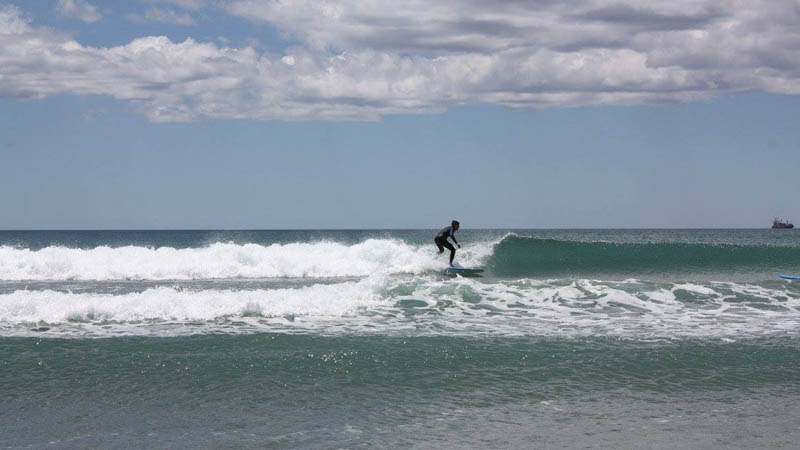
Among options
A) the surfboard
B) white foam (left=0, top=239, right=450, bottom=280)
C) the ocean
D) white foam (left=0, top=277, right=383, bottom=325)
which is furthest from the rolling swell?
white foam (left=0, top=277, right=383, bottom=325)

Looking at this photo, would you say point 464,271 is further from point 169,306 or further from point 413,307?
point 169,306

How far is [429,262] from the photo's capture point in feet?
105

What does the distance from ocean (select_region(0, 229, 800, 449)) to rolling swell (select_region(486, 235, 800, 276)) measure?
11.4 metres

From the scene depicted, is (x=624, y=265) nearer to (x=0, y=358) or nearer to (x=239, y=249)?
(x=239, y=249)

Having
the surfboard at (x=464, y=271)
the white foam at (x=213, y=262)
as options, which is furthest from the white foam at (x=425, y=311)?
the white foam at (x=213, y=262)

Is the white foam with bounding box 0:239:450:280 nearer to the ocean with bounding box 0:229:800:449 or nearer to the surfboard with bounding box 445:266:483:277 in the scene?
the surfboard with bounding box 445:266:483:277

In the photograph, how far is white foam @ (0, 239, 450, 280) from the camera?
29562 millimetres

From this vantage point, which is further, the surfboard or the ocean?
the surfboard

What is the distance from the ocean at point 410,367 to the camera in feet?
25.0

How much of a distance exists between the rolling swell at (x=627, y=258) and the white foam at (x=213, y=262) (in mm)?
4142

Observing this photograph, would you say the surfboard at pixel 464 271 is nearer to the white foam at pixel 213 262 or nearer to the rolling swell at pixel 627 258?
the rolling swell at pixel 627 258

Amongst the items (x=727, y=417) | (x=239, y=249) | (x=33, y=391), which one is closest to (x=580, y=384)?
(x=727, y=417)

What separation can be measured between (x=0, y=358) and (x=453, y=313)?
8.03m

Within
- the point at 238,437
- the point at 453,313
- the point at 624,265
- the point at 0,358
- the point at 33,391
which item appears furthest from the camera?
the point at 624,265
